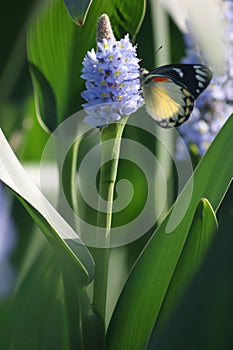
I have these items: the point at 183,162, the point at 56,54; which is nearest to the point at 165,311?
the point at 56,54

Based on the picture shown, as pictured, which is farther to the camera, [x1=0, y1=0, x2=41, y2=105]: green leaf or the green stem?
[x1=0, y1=0, x2=41, y2=105]: green leaf

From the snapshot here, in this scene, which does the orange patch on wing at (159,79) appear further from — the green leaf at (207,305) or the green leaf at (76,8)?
the green leaf at (207,305)

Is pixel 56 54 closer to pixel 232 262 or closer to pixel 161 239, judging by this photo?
pixel 161 239

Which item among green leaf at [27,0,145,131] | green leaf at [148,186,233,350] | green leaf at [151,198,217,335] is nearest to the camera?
green leaf at [148,186,233,350]

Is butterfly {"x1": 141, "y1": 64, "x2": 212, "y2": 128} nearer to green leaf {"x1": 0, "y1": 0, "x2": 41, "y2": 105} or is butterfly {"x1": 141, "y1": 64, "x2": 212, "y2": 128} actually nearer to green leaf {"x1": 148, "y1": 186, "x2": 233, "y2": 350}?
green leaf {"x1": 0, "y1": 0, "x2": 41, "y2": 105}

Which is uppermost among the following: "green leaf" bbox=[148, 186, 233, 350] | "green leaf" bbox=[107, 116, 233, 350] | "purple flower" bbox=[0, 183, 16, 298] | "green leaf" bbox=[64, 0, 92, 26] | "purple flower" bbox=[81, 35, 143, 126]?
"green leaf" bbox=[64, 0, 92, 26]

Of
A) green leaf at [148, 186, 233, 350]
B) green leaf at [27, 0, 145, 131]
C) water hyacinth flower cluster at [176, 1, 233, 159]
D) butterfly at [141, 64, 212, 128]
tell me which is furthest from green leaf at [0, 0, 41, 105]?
green leaf at [148, 186, 233, 350]

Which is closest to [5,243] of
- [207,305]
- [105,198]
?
[105,198]

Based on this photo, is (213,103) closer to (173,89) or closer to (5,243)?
(173,89)
